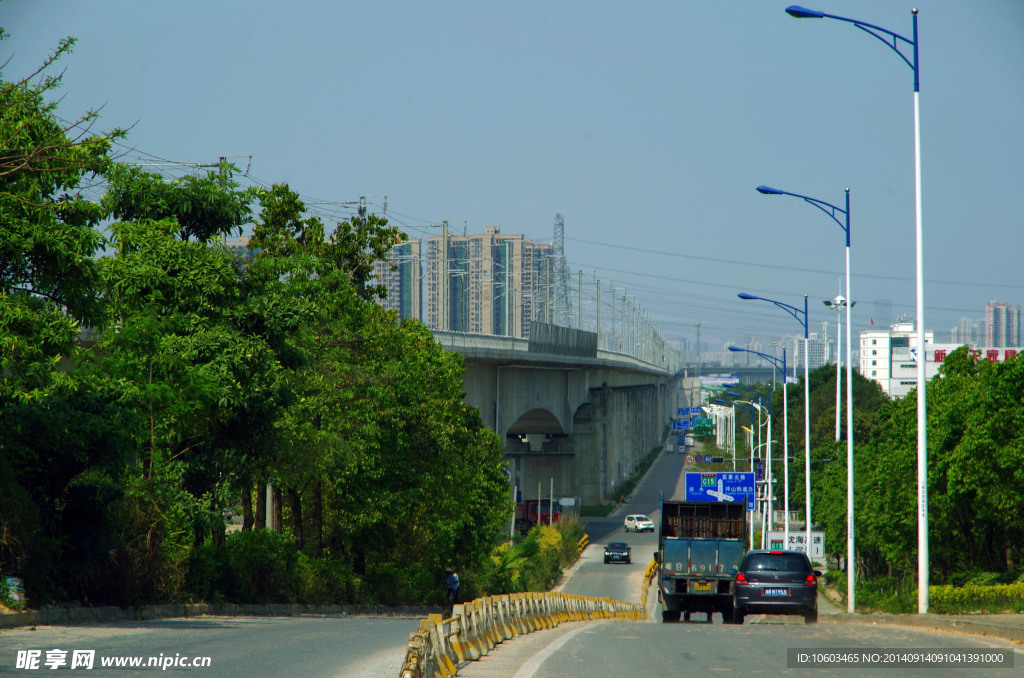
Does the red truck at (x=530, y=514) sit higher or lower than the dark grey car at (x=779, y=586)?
lower

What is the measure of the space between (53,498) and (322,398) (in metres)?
10.3

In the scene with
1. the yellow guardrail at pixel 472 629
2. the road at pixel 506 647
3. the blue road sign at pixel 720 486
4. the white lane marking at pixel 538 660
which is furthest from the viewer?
the blue road sign at pixel 720 486

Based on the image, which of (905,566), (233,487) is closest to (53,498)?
(233,487)

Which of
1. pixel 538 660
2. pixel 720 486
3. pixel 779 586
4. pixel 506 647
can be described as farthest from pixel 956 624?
pixel 720 486

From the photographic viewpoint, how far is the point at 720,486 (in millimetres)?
53688

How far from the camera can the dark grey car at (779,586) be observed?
70.7 feet

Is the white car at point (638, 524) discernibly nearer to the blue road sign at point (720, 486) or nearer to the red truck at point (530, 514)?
the red truck at point (530, 514)

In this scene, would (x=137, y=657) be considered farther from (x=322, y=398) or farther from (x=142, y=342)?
(x=322, y=398)

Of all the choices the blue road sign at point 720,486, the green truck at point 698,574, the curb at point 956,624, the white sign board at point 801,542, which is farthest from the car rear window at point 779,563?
the blue road sign at point 720,486

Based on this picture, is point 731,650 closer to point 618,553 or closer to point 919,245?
point 919,245

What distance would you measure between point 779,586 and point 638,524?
6535 cm

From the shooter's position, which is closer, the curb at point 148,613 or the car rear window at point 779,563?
the curb at point 148,613

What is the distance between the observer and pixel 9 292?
1741 centimetres

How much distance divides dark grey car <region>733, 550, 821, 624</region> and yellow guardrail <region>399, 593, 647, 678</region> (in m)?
4.00
